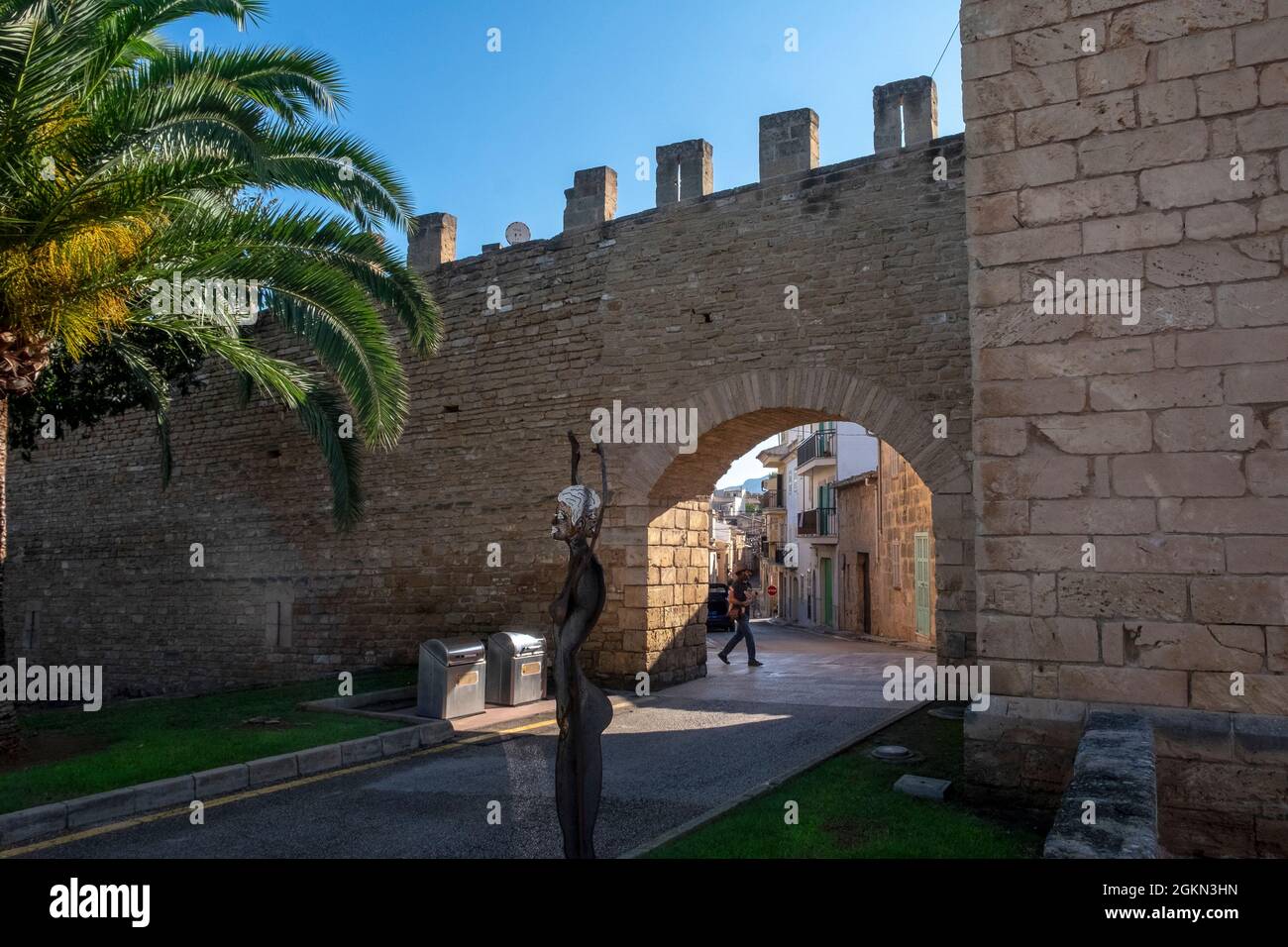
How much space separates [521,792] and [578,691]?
2817mm

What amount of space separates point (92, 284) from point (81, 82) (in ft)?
4.99

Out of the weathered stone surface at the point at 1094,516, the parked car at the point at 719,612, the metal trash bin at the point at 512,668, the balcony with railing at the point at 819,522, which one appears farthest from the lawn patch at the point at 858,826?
the balcony with railing at the point at 819,522

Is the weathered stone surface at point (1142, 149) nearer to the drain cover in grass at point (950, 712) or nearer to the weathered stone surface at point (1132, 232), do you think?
the weathered stone surface at point (1132, 232)

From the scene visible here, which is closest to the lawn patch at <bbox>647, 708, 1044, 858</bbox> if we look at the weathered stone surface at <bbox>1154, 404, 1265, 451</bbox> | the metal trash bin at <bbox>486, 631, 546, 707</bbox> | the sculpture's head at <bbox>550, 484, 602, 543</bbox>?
the sculpture's head at <bbox>550, 484, 602, 543</bbox>

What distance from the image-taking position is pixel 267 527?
14.2m

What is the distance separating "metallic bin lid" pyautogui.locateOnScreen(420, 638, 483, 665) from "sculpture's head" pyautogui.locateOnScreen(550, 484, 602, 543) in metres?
5.24

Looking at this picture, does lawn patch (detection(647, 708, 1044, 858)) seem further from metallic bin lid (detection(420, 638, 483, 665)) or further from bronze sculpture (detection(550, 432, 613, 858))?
metallic bin lid (detection(420, 638, 483, 665))

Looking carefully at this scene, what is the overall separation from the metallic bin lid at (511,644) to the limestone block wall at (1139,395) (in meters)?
5.42

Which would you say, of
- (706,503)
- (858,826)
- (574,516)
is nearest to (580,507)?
(574,516)

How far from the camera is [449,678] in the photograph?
8656 mm
